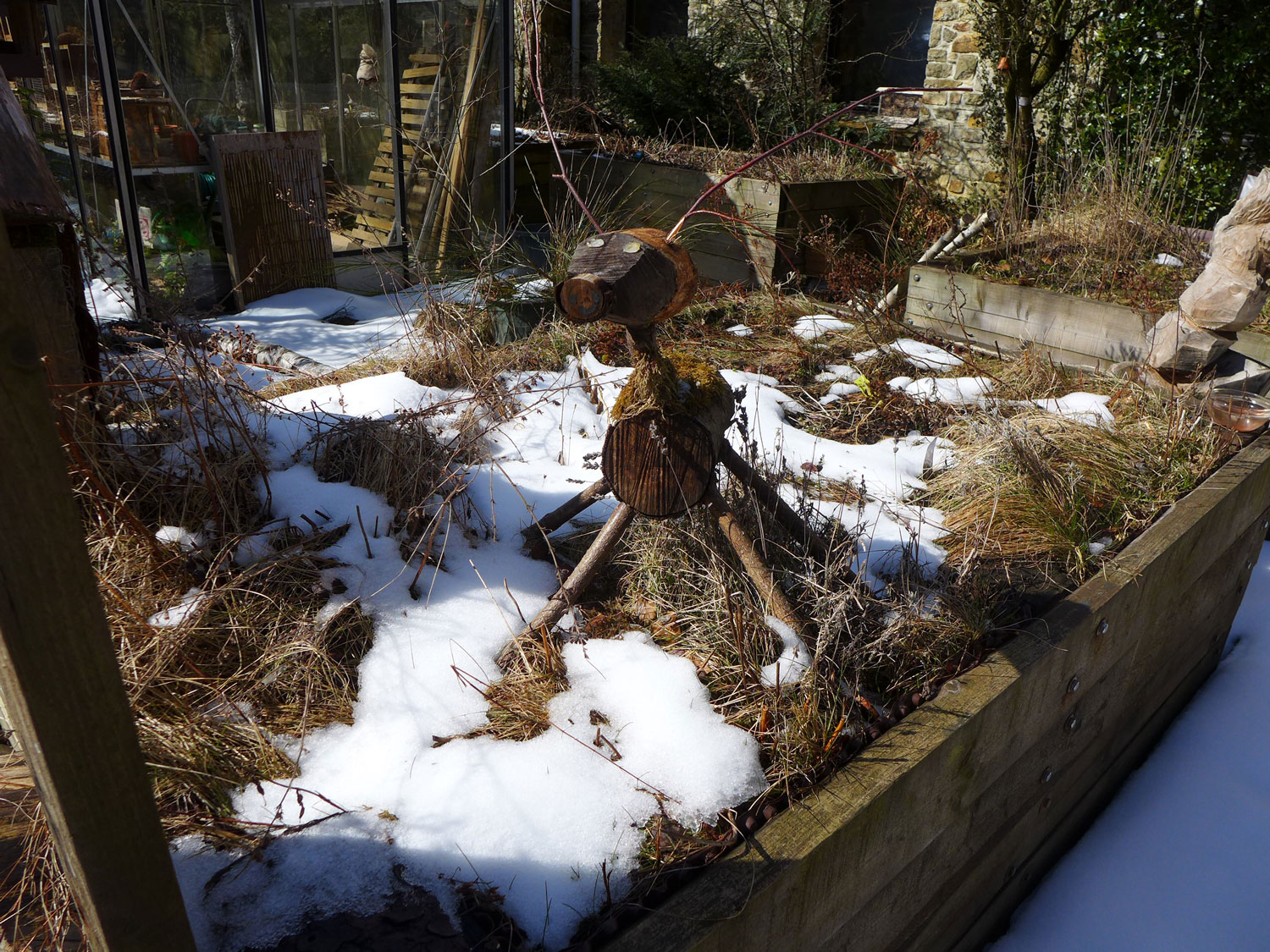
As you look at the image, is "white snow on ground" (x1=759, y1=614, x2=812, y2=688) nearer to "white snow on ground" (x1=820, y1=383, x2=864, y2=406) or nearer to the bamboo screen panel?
"white snow on ground" (x1=820, y1=383, x2=864, y2=406)

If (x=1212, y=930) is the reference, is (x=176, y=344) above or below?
above

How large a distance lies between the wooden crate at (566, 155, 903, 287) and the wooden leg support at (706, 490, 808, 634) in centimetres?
370

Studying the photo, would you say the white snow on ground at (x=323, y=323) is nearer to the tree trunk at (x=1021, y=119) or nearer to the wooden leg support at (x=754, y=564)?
the wooden leg support at (x=754, y=564)

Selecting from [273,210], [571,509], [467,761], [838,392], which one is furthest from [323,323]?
[467,761]

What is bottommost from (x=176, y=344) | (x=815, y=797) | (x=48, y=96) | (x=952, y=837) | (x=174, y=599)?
(x=952, y=837)

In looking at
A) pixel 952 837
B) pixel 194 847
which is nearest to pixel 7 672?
pixel 194 847

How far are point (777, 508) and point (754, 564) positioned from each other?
0.90ft

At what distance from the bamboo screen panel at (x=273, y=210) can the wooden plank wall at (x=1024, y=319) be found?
3.85m

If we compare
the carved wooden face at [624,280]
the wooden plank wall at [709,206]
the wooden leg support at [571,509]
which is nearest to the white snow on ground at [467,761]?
the wooden leg support at [571,509]

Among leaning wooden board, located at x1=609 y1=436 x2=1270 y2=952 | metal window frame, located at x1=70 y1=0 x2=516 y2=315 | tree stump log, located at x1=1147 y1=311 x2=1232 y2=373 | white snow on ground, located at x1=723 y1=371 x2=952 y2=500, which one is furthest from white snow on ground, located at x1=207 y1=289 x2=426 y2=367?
tree stump log, located at x1=1147 y1=311 x2=1232 y2=373

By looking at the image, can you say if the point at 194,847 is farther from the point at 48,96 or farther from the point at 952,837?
the point at 48,96

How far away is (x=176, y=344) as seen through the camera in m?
2.47

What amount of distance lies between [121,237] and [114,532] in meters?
4.50

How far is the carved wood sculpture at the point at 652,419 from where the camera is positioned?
1708 mm
